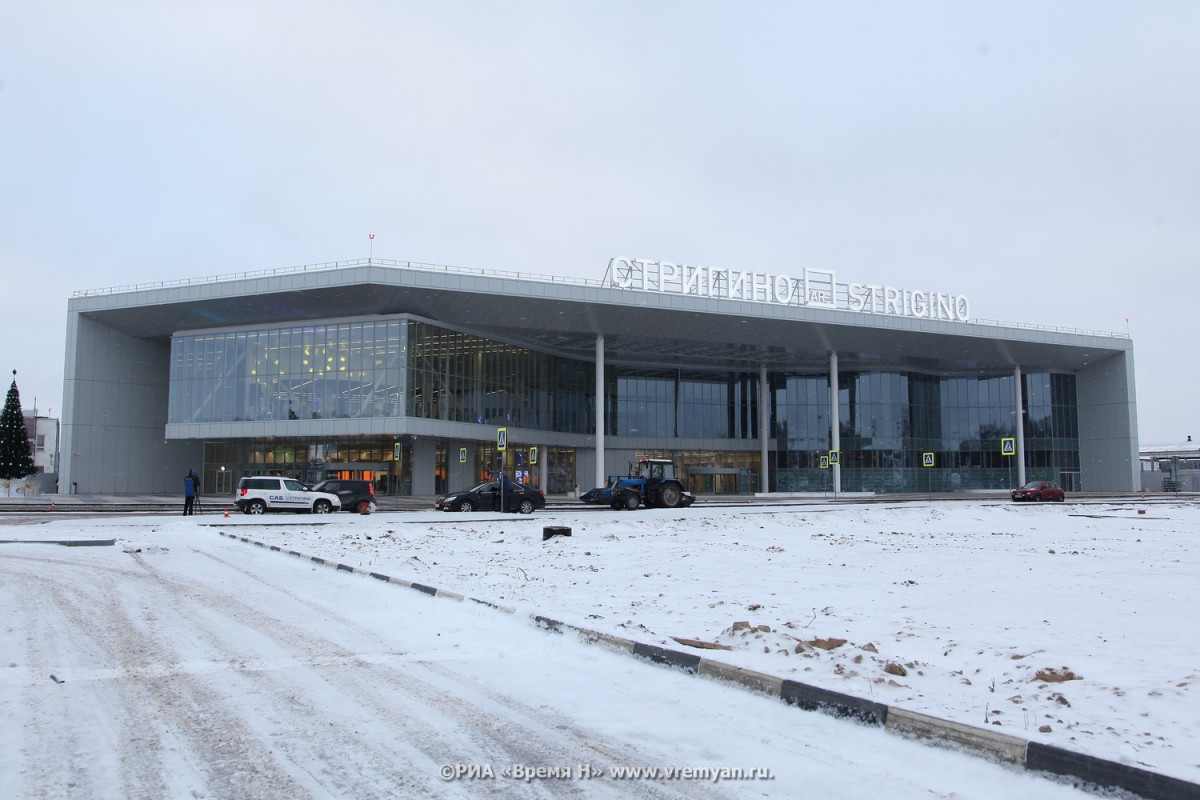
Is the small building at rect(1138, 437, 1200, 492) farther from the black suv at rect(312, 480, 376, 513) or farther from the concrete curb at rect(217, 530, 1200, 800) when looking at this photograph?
the concrete curb at rect(217, 530, 1200, 800)

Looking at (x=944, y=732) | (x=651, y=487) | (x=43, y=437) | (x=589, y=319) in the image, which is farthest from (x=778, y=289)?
(x=43, y=437)

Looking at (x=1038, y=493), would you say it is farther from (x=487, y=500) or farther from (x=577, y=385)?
(x=577, y=385)

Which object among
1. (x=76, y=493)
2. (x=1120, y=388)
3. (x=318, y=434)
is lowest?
(x=76, y=493)

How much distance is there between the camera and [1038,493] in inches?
1887

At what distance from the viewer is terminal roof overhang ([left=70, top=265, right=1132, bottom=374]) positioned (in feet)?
165

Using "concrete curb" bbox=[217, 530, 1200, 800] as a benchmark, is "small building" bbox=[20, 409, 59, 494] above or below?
above

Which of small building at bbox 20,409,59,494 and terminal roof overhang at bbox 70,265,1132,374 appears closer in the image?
terminal roof overhang at bbox 70,265,1132,374

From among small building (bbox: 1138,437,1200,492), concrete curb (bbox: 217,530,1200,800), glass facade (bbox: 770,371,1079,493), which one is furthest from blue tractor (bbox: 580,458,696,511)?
small building (bbox: 1138,437,1200,492)

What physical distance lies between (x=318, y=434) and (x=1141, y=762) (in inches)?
2104

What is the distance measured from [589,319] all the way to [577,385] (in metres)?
16.2

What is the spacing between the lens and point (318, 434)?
5359cm

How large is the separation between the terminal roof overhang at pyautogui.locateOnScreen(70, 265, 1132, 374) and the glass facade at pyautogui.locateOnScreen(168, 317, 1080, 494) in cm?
208

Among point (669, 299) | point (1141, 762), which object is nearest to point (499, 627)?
point (1141, 762)

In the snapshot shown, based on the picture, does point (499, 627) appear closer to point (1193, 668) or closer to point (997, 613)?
point (997, 613)
